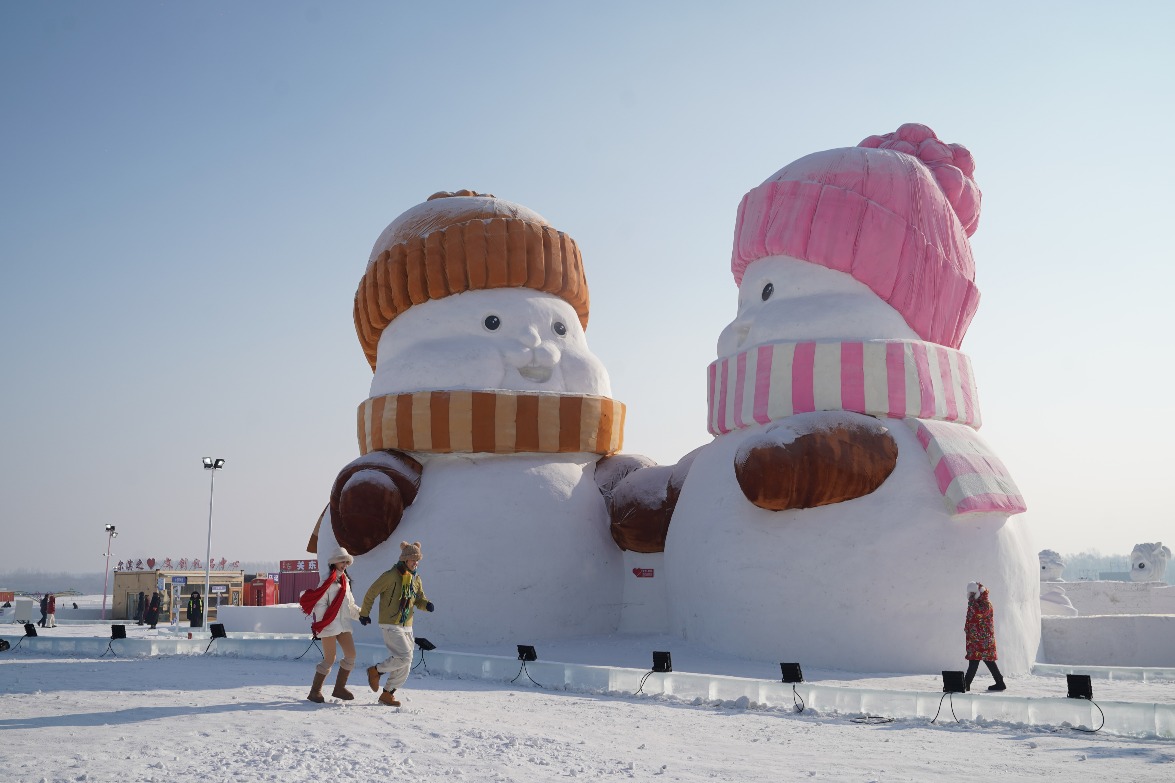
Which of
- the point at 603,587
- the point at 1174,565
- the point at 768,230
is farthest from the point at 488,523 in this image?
the point at 1174,565

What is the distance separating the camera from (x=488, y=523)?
1127cm

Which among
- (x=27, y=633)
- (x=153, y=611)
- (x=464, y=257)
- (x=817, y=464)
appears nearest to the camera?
(x=817, y=464)

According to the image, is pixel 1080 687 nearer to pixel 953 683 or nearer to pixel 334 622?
pixel 953 683

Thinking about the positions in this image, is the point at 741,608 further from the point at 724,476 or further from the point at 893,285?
the point at 893,285

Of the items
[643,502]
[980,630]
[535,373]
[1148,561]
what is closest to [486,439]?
[535,373]

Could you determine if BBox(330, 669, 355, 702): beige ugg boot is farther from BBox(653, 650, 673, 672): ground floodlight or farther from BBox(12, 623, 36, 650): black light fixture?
BBox(12, 623, 36, 650): black light fixture

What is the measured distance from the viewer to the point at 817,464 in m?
9.25

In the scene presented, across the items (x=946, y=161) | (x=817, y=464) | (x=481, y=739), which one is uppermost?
(x=946, y=161)

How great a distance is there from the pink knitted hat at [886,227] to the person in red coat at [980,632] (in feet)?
10.4

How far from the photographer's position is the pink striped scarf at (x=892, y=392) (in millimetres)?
9516

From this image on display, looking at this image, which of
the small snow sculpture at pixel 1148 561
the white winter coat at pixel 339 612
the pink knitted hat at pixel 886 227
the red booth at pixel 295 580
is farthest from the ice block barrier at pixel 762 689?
the small snow sculpture at pixel 1148 561

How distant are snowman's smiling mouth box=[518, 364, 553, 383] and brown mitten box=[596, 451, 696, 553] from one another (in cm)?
156

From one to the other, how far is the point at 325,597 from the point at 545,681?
2.34 meters

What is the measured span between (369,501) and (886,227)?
251 inches
